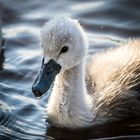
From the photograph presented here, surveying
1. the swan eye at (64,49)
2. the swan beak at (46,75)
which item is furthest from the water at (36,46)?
the swan eye at (64,49)

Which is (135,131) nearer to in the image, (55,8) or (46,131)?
(46,131)

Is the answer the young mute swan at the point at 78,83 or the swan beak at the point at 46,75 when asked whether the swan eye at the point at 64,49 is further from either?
the swan beak at the point at 46,75

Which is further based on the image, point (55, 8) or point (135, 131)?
point (55, 8)

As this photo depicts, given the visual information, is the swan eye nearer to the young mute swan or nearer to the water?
the young mute swan

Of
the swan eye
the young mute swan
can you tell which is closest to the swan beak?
the young mute swan

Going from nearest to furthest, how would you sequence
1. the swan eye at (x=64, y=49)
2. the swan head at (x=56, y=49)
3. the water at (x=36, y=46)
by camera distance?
the swan head at (x=56, y=49), the swan eye at (x=64, y=49), the water at (x=36, y=46)

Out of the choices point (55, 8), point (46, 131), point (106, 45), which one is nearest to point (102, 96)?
point (46, 131)

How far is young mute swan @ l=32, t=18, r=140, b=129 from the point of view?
219 inches

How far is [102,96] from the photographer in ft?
19.4

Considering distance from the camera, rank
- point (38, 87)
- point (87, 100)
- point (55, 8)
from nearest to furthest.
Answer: point (38, 87)
point (87, 100)
point (55, 8)

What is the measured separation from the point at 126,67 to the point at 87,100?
1.54ft

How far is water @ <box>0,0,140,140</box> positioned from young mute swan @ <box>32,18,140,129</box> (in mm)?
116

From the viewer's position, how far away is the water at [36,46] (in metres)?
5.88

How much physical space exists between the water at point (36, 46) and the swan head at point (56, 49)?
555 mm
